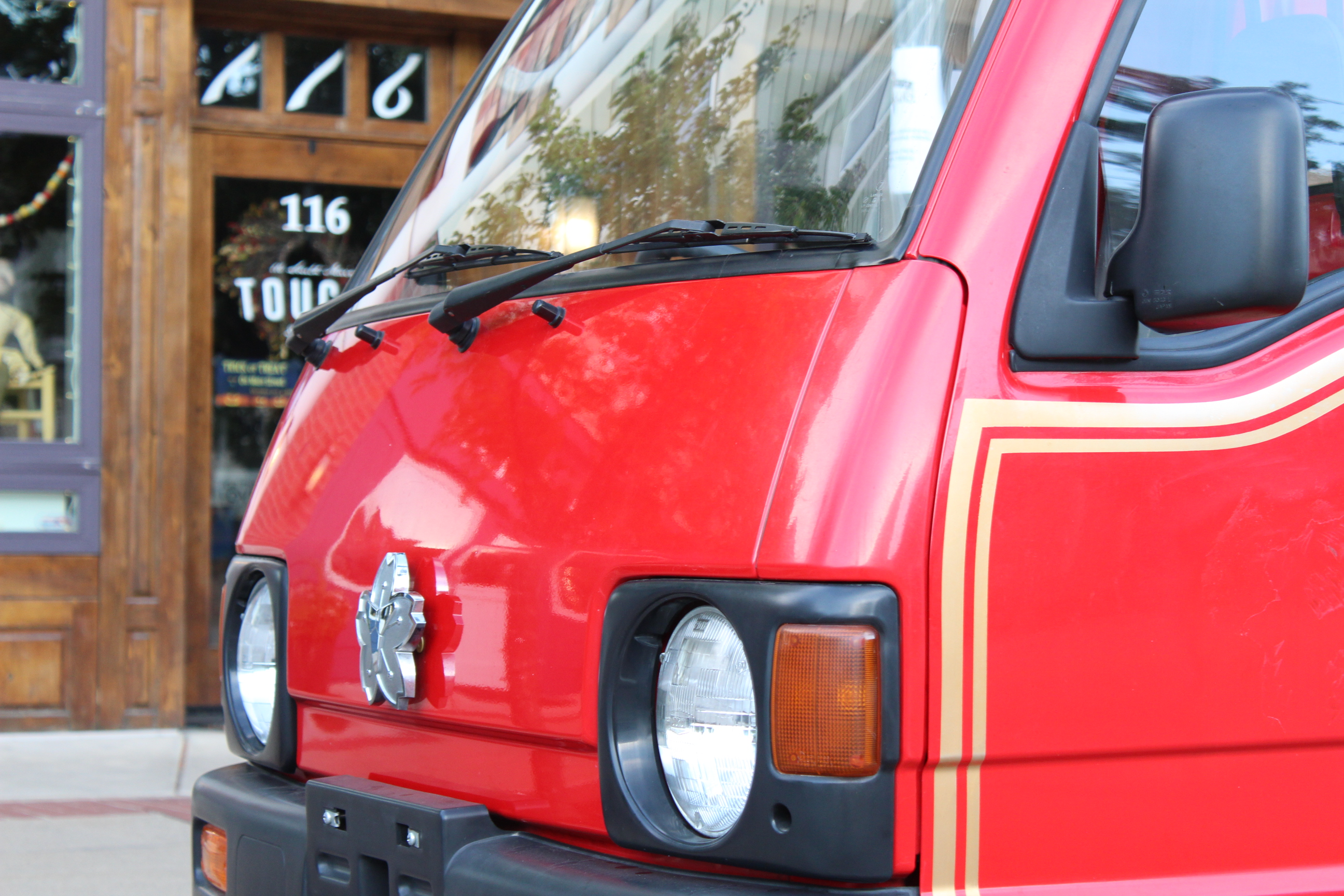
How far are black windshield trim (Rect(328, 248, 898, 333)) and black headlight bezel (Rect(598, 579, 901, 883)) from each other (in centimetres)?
43

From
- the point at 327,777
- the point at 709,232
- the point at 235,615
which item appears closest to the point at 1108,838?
the point at 709,232

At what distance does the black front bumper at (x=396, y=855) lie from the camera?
1.74 meters

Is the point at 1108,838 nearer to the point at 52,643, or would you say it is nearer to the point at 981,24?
the point at 981,24

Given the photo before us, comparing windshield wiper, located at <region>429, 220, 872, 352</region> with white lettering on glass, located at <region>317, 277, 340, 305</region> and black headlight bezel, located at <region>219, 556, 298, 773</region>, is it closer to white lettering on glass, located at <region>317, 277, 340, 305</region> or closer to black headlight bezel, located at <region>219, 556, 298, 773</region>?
black headlight bezel, located at <region>219, 556, 298, 773</region>

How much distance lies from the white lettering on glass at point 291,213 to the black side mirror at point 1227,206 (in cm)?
628

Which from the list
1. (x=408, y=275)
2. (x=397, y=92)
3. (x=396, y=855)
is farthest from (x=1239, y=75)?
(x=397, y=92)

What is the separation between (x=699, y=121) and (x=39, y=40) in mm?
5690

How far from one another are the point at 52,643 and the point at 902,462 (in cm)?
609

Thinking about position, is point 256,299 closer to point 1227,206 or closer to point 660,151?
point 660,151

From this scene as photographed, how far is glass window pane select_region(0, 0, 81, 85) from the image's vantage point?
22.1 feet

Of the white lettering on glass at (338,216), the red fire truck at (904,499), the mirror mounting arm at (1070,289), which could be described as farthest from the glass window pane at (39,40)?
the mirror mounting arm at (1070,289)

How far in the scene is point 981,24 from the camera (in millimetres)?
1885

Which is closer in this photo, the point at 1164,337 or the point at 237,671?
the point at 1164,337

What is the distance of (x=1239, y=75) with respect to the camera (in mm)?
2084
